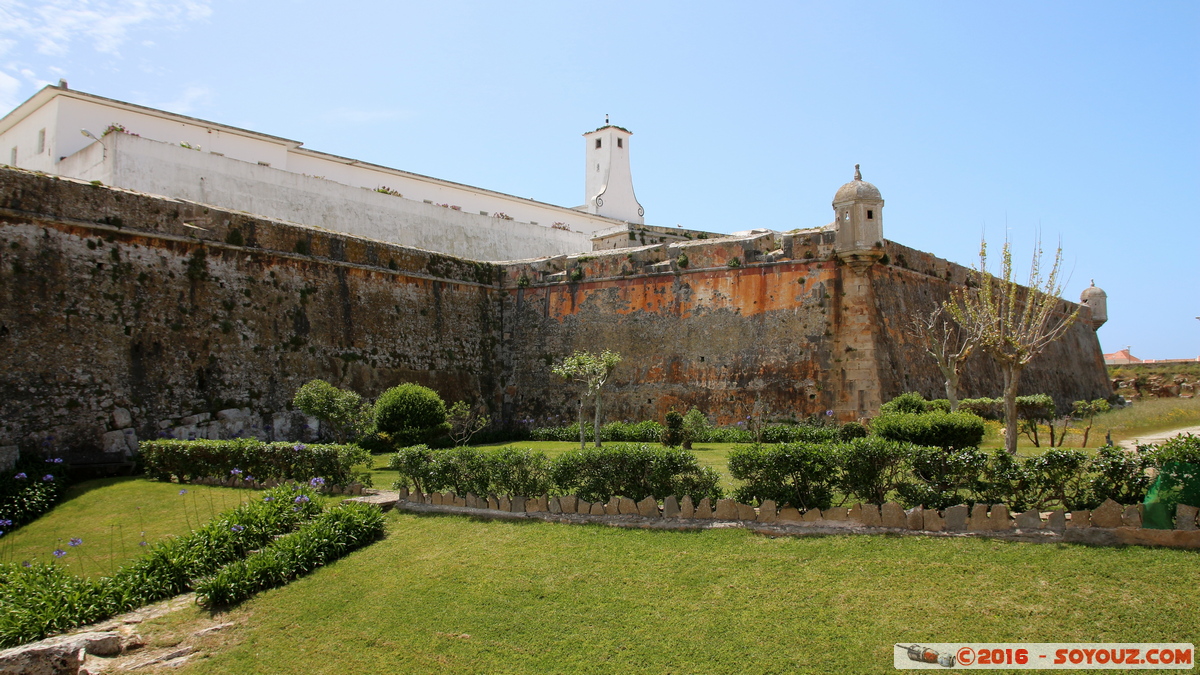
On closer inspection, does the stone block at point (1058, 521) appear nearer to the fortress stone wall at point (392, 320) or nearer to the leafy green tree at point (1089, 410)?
the leafy green tree at point (1089, 410)

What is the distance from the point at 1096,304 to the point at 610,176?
2107 centimetres

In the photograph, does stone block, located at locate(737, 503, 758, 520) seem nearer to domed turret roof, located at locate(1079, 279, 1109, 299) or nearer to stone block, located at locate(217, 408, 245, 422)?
stone block, located at locate(217, 408, 245, 422)

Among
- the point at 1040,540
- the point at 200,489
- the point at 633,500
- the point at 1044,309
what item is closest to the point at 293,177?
the point at 200,489

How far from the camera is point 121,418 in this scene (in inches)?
535

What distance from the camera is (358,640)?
6578 mm

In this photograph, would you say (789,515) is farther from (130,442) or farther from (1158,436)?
(130,442)

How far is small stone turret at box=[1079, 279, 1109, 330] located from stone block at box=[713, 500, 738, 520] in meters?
28.5

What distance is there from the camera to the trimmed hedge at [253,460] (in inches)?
444

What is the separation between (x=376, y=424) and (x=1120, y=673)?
12.8 m

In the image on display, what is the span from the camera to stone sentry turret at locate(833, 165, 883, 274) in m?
15.8

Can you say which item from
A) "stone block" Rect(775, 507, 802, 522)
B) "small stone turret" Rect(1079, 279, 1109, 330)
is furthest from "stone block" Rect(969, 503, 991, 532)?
"small stone turret" Rect(1079, 279, 1109, 330)

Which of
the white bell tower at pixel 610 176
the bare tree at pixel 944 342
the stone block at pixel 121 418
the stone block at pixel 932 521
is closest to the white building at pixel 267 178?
the white bell tower at pixel 610 176

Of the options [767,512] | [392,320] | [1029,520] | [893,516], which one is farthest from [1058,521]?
[392,320]

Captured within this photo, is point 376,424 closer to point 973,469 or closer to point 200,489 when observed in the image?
point 200,489
